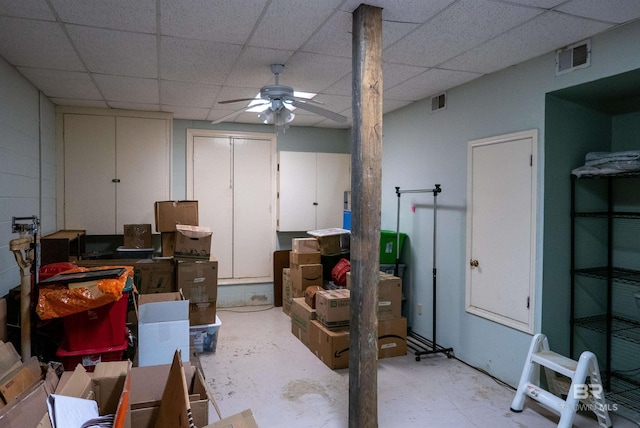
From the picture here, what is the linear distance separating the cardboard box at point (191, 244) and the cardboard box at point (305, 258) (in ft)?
3.80

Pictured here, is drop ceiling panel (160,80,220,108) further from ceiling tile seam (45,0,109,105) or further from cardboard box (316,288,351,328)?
cardboard box (316,288,351,328)

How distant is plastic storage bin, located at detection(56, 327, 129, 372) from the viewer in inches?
107

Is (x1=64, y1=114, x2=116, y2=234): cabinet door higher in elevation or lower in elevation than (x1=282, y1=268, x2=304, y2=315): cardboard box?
higher

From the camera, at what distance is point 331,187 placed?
6.06 m

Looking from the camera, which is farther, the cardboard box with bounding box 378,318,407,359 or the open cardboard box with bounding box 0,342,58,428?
the cardboard box with bounding box 378,318,407,359

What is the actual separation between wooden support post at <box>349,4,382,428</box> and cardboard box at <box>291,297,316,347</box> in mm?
1773

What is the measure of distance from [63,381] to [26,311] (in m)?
0.81

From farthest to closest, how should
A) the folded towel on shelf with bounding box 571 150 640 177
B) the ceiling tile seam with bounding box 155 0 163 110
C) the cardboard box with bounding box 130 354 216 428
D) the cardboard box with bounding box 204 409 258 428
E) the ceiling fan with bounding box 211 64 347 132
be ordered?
1. the ceiling fan with bounding box 211 64 347 132
2. the folded towel on shelf with bounding box 571 150 640 177
3. the ceiling tile seam with bounding box 155 0 163 110
4. the cardboard box with bounding box 130 354 216 428
5. the cardboard box with bounding box 204 409 258 428

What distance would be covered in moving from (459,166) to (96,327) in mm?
3252

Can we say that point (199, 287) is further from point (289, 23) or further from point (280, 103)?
point (289, 23)

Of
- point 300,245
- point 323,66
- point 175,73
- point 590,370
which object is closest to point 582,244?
point 590,370

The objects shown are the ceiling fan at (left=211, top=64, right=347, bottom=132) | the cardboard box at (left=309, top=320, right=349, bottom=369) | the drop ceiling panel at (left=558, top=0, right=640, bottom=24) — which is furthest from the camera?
the cardboard box at (left=309, top=320, right=349, bottom=369)

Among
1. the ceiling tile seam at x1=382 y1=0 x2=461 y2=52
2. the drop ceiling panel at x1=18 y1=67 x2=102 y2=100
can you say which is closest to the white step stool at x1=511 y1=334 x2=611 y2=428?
the ceiling tile seam at x1=382 y1=0 x2=461 y2=52

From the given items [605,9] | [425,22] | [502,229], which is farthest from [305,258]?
[605,9]
